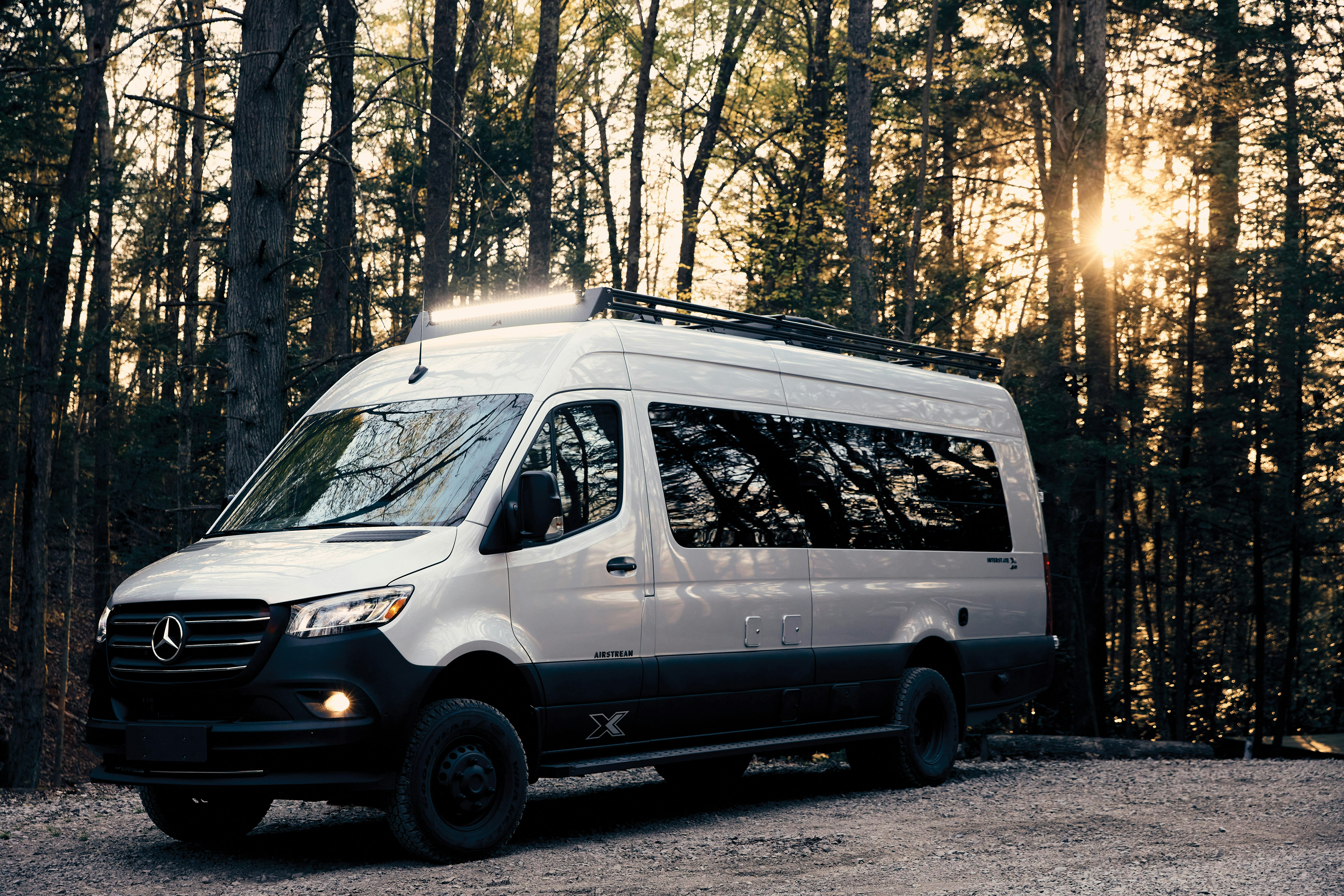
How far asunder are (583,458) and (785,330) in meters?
2.65

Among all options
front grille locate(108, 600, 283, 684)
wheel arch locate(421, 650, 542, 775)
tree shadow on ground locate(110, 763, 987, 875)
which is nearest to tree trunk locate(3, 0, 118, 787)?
tree shadow on ground locate(110, 763, 987, 875)

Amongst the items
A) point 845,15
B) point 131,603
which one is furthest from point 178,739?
point 845,15

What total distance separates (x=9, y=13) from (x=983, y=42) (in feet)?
52.6

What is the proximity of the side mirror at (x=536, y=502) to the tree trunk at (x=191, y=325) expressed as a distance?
41.2 feet

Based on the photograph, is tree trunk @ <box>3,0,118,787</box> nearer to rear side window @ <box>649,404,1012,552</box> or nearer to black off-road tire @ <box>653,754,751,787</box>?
black off-road tire @ <box>653,754,751,787</box>

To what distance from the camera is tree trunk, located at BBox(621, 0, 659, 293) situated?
25828 millimetres

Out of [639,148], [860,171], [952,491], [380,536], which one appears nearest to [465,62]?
[639,148]

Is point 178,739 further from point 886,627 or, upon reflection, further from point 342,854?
point 886,627

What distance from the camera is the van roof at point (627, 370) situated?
7.52 m

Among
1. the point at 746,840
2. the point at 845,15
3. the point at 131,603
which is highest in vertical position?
the point at 845,15

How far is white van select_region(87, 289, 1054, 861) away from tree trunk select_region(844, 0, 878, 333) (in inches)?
369

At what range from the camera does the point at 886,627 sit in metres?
9.40

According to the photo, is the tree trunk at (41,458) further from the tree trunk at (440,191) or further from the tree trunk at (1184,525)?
the tree trunk at (1184,525)

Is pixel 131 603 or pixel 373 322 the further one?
pixel 373 322
